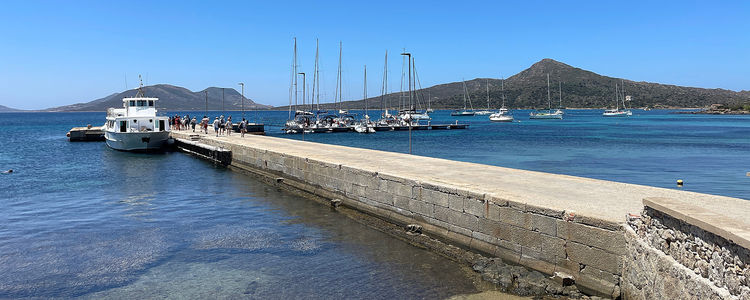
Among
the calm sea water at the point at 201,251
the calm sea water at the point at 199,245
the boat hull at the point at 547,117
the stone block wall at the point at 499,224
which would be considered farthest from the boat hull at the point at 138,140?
the boat hull at the point at 547,117

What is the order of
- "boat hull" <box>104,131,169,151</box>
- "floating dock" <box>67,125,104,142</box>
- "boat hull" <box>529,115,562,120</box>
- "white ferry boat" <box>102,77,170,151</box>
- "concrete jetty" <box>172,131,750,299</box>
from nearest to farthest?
"concrete jetty" <box>172,131,750,299</box>, "boat hull" <box>104,131,169,151</box>, "white ferry boat" <box>102,77,170,151</box>, "floating dock" <box>67,125,104,142</box>, "boat hull" <box>529,115,562,120</box>

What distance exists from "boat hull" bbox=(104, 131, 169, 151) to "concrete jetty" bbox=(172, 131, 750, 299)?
2373 centimetres

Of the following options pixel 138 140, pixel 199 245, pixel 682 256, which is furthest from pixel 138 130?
pixel 682 256

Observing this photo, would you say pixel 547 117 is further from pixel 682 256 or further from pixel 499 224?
pixel 682 256

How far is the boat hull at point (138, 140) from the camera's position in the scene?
35994 millimetres

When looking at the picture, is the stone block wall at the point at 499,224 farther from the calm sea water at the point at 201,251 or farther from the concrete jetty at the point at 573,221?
the calm sea water at the point at 201,251

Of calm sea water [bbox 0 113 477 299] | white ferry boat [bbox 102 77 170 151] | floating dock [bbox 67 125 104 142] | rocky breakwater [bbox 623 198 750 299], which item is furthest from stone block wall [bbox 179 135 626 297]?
floating dock [bbox 67 125 104 142]

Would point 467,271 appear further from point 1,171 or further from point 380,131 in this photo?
point 380,131

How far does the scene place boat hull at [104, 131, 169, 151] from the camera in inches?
1417

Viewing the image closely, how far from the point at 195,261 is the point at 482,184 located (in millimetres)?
6405

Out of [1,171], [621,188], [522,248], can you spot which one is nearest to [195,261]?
[522,248]

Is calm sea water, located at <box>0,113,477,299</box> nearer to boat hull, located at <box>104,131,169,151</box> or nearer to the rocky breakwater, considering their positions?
the rocky breakwater

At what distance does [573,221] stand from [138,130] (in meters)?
34.7

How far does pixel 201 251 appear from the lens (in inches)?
448
